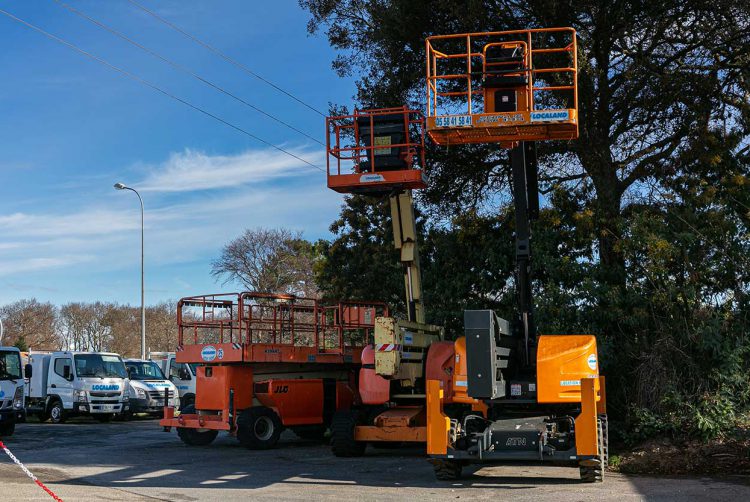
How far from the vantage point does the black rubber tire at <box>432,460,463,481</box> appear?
11.8 metres

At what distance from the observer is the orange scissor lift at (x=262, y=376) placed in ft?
54.1

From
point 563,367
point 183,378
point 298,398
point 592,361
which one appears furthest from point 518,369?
point 183,378

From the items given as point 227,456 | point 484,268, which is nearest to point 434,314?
point 484,268

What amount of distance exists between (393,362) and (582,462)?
3.73 m

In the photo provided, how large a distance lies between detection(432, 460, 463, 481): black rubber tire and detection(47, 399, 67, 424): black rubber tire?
725 inches

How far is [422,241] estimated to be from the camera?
20875 mm

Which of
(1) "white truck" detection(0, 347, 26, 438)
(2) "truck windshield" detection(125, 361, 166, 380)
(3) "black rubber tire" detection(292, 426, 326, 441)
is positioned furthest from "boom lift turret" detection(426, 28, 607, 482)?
(2) "truck windshield" detection(125, 361, 166, 380)

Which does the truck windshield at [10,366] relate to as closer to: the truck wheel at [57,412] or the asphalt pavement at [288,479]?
the asphalt pavement at [288,479]

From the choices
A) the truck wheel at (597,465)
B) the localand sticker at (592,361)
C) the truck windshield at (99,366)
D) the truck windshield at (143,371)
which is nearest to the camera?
the truck wheel at (597,465)

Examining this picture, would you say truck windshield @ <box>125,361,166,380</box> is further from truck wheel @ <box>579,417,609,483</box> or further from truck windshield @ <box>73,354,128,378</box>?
truck wheel @ <box>579,417,609,483</box>

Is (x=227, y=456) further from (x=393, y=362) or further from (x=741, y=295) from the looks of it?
(x=741, y=295)

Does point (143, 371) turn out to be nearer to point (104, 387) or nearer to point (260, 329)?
point (104, 387)

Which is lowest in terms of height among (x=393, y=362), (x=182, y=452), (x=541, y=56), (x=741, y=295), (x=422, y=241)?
(x=182, y=452)

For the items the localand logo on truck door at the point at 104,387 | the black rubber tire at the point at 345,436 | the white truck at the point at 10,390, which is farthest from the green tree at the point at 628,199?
the localand logo on truck door at the point at 104,387
